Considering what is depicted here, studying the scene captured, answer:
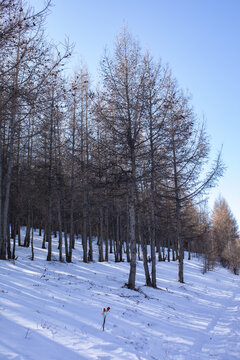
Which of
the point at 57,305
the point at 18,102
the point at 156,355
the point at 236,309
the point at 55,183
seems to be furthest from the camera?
the point at 55,183

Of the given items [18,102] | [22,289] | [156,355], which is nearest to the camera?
[156,355]

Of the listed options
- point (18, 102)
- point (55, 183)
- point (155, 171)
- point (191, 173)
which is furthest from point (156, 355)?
point (55, 183)

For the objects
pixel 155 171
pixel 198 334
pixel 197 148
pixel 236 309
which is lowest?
pixel 236 309

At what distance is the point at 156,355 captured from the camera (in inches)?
183

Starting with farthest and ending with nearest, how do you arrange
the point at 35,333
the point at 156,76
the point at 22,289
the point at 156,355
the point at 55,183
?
the point at 55,183
the point at 156,76
the point at 22,289
the point at 156,355
the point at 35,333

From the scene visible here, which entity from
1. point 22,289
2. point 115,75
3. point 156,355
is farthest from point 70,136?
point 156,355

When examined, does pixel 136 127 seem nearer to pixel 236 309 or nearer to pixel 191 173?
pixel 191 173

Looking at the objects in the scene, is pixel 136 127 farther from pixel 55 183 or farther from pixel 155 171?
pixel 55 183

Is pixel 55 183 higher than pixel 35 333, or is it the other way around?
pixel 55 183

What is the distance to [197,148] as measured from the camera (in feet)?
42.0

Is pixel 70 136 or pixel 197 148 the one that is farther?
pixel 70 136

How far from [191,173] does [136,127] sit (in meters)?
4.76

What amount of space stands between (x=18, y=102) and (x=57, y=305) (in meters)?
4.73

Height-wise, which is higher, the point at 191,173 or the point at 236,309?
the point at 191,173
